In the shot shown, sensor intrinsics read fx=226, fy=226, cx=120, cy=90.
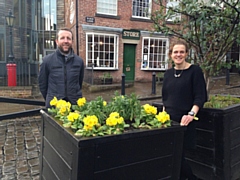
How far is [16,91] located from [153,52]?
881cm

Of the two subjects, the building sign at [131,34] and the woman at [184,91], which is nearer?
the woman at [184,91]

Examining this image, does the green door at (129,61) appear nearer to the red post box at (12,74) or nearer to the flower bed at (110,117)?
the red post box at (12,74)

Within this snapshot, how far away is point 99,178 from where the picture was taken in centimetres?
154

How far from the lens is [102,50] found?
42.8 ft

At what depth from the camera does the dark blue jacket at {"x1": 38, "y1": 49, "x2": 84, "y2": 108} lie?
9.84ft

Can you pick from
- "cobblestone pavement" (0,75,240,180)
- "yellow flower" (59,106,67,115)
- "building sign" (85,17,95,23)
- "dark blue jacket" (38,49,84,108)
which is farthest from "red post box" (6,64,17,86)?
"yellow flower" (59,106,67,115)

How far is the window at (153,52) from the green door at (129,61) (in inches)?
26.4

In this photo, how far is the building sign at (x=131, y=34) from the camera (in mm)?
13398

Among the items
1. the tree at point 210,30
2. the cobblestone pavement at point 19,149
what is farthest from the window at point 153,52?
the tree at point 210,30

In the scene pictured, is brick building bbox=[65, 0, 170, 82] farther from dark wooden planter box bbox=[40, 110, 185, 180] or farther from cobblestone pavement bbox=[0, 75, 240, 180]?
dark wooden planter box bbox=[40, 110, 185, 180]

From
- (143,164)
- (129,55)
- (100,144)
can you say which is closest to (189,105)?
(143,164)

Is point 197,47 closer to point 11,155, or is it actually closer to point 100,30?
point 11,155

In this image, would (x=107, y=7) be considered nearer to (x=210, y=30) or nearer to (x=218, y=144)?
→ (x=210, y=30)

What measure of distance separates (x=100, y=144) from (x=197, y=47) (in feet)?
8.80
